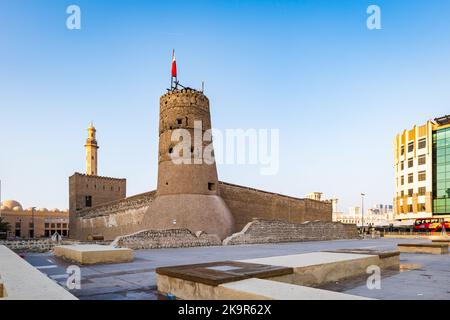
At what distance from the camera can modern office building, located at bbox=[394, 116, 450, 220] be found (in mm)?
57250

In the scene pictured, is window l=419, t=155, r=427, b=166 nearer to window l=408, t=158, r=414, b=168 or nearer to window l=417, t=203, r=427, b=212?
window l=408, t=158, r=414, b=168

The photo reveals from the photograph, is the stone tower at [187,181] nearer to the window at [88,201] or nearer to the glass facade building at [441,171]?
the window at [88,201]

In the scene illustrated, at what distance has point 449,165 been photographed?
185 feet

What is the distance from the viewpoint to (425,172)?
195 ft

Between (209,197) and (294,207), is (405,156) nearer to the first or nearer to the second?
(294,207)

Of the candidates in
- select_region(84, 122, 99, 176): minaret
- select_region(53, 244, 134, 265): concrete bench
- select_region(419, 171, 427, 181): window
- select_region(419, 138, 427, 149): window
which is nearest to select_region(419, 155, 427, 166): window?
select_region(419, 171, 427, 181): window

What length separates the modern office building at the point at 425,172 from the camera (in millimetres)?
57250

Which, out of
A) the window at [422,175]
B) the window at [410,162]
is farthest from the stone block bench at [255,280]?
the window at [410,162]

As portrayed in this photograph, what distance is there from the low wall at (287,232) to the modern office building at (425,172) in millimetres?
28691

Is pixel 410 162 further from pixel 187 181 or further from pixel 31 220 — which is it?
pixel 31 220

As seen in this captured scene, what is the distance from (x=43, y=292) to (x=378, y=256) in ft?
25.8

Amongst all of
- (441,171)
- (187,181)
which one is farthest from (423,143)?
(187,181)

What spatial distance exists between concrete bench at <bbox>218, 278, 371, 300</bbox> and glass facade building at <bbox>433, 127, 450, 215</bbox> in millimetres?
61600
